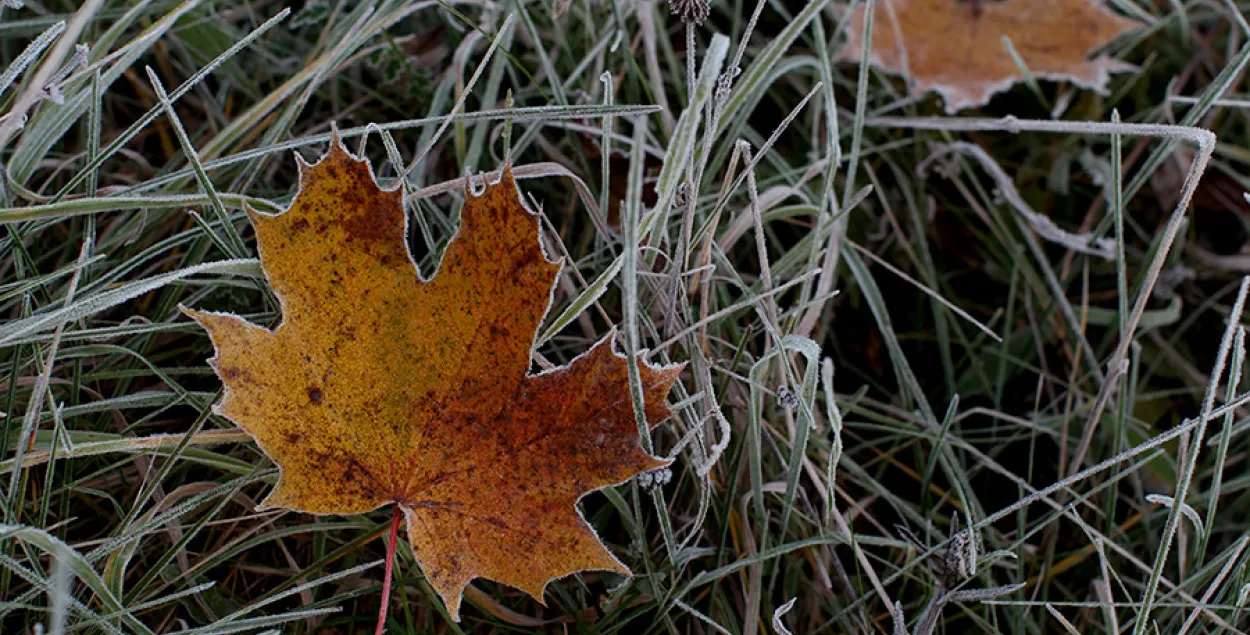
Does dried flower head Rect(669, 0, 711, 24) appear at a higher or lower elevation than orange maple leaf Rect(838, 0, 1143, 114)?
higher

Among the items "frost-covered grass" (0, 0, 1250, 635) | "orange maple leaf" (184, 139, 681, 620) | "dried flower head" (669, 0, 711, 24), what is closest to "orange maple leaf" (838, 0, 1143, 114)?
"frost-covered grass" (0, 0, 1250, 635)

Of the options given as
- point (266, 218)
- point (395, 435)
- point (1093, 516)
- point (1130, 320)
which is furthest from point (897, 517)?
point (266, 218)

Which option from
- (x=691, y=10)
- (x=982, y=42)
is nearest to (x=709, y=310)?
(x=691, y=10)

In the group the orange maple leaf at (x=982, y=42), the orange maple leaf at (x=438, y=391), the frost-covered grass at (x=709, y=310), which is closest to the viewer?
the orange maple leaf at (x=438, y=391)

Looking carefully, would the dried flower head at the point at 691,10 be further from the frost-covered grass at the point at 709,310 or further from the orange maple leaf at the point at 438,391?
the orange maple leaf at the point at 438,391

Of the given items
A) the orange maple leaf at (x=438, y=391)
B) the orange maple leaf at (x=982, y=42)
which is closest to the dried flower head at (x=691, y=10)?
the orange maple leaf at (x=438, y=391)

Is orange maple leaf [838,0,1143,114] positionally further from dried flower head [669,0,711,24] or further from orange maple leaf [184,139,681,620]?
orange maple leaf [184,139,681,620]

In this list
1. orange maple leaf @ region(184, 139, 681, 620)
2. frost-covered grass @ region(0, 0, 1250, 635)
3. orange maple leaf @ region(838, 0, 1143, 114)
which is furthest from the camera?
orange maple leaf @ region(838, 0, 1143, 114)
